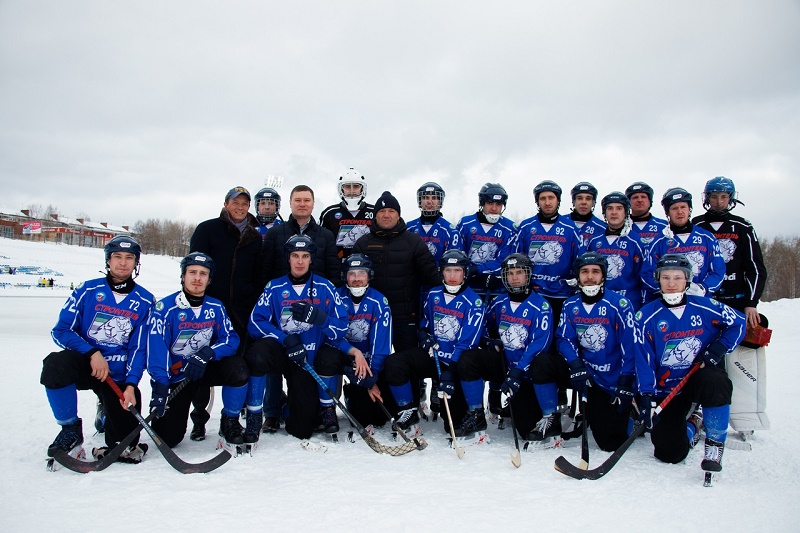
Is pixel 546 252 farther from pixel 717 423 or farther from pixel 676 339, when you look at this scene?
pixel 717 423

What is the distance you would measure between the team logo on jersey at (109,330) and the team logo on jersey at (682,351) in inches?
164

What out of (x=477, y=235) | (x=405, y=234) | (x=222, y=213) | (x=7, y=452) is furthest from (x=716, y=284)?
(x=7, y=452)

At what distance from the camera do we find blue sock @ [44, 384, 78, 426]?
140 inches

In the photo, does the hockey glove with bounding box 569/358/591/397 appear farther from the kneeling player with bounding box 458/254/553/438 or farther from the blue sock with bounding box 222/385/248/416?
the blue sock with bounding box 222/385/248/416

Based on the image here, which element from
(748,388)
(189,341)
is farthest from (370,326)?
(748,388)

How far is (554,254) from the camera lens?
4980mm

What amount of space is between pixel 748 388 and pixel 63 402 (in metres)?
5.49

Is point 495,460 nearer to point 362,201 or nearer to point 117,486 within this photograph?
point 117,486

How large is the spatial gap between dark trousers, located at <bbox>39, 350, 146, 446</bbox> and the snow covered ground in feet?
0.99

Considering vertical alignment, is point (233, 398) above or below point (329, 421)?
above

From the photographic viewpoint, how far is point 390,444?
13.6ft

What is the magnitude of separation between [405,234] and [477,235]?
2.69ft

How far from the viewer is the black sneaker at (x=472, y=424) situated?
4.29m

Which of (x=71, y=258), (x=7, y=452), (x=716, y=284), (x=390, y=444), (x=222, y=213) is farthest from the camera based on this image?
(x=71, y=258)
